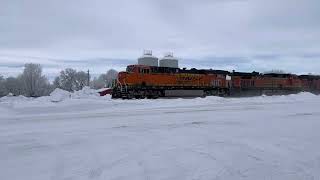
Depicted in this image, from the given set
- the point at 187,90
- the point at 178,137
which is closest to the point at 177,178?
the point at 178,137

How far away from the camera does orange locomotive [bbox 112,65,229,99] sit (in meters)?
33.9

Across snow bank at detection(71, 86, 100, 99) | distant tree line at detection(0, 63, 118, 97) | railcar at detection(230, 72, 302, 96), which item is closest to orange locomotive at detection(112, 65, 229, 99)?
railcar at detection(230, 72, 302, 96)

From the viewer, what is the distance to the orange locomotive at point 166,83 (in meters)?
33.9

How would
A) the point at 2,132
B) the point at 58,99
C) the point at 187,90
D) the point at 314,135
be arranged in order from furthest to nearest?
the point at 187,90 → the point at 58,99 → the point at 2,132 → the point at 314,135

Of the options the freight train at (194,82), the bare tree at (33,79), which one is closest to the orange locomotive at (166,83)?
the freight train at (194,82)

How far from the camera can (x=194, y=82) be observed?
125 feet

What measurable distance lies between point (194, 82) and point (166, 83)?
358 cm

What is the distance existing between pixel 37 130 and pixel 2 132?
1.02 meters

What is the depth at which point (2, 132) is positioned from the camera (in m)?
11.8

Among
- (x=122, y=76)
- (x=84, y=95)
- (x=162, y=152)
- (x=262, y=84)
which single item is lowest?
(x=162, y=152)

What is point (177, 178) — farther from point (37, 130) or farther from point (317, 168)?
point (37, 130)

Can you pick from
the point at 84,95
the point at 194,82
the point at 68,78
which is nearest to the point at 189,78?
the point at 194,82

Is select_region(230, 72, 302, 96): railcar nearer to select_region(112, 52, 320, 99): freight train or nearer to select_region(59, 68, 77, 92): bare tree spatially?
select_region(112, 52, 320, 99): freight train

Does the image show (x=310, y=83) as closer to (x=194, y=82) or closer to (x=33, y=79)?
(x=194, y=82)
